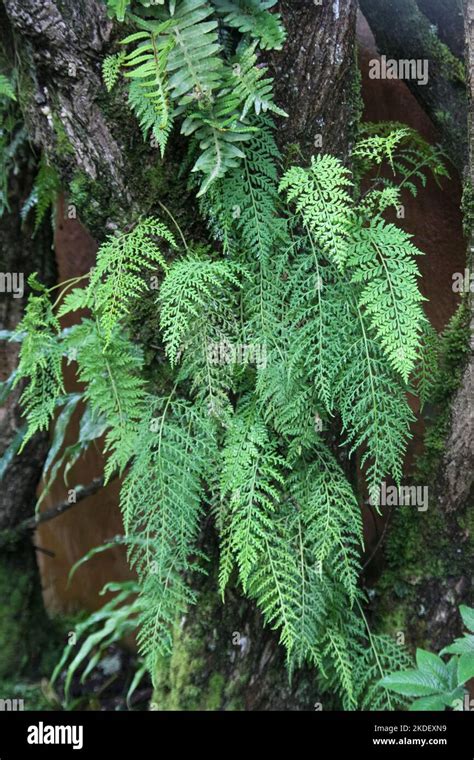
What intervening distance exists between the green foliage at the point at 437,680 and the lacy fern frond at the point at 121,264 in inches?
44.0

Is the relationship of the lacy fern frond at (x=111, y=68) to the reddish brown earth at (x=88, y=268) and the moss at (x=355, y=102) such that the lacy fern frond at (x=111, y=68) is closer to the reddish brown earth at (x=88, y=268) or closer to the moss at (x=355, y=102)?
the moss at (x=355, y=102)

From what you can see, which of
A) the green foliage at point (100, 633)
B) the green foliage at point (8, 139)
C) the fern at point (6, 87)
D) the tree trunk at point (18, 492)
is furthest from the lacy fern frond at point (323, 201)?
the green foliage at point (100, 633)

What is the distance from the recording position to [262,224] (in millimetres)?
1784

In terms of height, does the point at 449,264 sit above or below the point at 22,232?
below

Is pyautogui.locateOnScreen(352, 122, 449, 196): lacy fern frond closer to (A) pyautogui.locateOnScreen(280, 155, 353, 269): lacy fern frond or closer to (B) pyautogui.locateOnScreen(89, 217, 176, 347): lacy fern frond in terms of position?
(A) pyautogui.locateOnScreen(280, 155, 353, 269): lacy fern frond

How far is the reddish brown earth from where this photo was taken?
2.38 metres

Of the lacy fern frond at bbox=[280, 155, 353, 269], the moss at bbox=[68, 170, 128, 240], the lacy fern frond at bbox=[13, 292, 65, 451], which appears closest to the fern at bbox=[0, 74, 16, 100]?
the moss at bbox=[68, 170, 128, 240]

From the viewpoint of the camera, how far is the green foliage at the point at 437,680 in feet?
5.89

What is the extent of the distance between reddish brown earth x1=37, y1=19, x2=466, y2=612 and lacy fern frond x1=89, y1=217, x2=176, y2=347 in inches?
38.0

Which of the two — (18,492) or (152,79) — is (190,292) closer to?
(152,79)

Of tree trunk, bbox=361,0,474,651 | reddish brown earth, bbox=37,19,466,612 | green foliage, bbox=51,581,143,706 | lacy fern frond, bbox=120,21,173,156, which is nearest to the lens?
lacy fern frond, bbox=120,21,173,156
